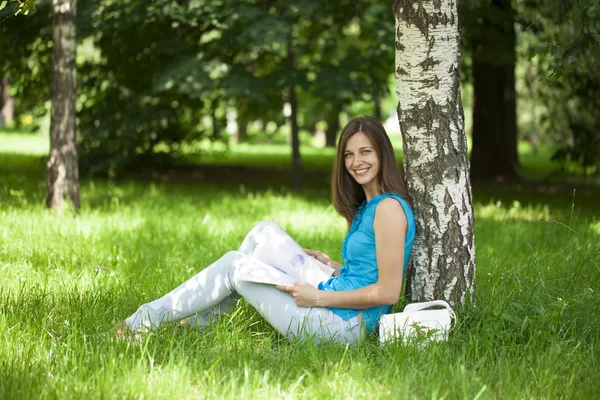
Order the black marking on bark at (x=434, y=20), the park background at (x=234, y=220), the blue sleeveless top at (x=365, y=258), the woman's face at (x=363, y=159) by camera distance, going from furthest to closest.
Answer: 1. the black marking on bark at (x=434, y=20)
2. the woman's face at (x=363, y=159)
3. the blue sleeveless top at (x=365, y=258)
4. the park background at (x=234, y=220)

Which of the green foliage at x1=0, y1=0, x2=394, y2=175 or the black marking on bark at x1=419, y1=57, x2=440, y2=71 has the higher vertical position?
the green foliage at x1=0, y1=0, x2=394, y2=175

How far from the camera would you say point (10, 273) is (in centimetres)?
499

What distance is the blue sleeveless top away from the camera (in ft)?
12.4

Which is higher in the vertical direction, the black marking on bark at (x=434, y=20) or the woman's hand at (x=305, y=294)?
the black marking on bark at (x=434, y=20)

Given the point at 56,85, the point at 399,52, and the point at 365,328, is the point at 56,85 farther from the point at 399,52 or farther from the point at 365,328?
the point at 365,328

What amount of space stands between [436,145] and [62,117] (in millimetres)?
5000

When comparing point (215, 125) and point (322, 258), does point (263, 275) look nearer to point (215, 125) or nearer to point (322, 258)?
point (322, 258)

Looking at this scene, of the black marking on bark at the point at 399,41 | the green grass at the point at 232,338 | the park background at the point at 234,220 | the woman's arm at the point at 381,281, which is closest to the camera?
the green grass at the point at 232,338

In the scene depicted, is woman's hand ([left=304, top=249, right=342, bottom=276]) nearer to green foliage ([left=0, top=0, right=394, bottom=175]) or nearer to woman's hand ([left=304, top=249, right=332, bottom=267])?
woman's hand ([left=304, top=249, right=332, bottom=267])

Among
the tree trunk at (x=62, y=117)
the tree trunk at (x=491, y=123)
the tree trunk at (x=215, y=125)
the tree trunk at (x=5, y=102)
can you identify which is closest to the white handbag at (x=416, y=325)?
the tree trunk at (x=62, y=117)

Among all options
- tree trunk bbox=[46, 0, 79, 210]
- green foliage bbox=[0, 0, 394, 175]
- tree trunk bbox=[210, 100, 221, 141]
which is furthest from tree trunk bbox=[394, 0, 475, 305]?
tree trunk bbox=[210, 100, 221, 141]

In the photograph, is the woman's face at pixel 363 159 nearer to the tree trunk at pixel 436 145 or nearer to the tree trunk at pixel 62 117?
the tree trunk at pixel 436 145

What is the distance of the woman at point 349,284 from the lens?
3.64m

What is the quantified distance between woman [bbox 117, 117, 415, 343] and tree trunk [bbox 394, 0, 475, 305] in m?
0.28
